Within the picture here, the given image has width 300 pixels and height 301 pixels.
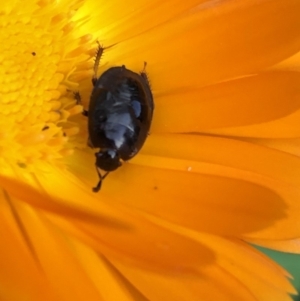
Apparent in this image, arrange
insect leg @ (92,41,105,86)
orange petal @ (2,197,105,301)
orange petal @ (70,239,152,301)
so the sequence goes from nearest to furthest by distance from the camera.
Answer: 1. orange petal @ (2,197,105,301)
2. orange petal @ (70,239,152,301)
3. insect leg @ (92,41,105,86)

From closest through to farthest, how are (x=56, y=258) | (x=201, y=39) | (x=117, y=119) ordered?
(x=56, y=258) → (x=117, y=119) → (x=201, y=39)

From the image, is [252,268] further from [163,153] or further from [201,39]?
[201,39]

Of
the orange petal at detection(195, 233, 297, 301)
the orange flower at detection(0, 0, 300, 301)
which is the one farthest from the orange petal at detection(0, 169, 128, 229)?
the orange petal at detection(195, 233, 297, 301)

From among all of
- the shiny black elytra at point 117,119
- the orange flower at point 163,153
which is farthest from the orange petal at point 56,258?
the shiny black elytra at point 117,119

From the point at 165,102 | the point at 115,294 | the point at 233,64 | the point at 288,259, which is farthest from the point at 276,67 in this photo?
the point at 115,294

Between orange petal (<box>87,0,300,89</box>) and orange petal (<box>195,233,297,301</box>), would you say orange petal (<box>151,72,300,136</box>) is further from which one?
orange petal (<box>195,233,297,301</box>)

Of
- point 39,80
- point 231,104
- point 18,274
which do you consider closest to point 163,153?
point 231,104
